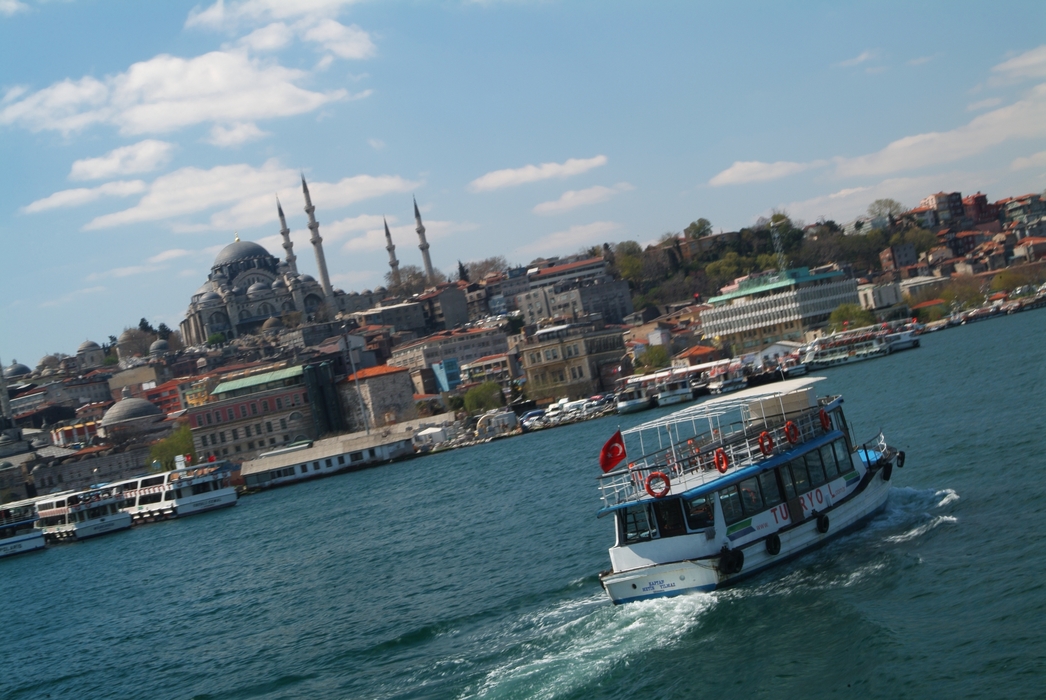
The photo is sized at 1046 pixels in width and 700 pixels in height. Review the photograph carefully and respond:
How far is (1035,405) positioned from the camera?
1938 cm

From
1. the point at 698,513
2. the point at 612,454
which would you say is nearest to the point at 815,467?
the point at 698,513

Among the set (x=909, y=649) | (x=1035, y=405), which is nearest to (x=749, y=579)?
(x=909, y=649)

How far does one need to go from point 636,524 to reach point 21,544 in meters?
28.1

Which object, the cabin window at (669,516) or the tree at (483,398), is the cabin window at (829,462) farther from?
the tree at (483,398)

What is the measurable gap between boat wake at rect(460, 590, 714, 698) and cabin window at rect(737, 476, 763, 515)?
118 cm

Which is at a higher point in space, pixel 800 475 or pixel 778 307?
pixel 778 307

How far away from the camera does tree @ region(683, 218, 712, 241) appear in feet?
305

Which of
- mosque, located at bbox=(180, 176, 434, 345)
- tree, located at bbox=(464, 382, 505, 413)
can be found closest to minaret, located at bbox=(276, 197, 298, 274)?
mosque, located at bbox=(180, 176, 434, 345)

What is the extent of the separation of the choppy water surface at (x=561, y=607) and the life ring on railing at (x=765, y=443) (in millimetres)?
1202

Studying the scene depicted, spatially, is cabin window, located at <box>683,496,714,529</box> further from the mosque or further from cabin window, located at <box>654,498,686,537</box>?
the mosque

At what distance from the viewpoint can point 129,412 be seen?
214ft

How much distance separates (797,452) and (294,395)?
1698 inches

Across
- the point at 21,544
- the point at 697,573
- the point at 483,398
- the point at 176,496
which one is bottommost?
the point at 697,573

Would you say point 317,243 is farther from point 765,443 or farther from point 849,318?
point 765,443
